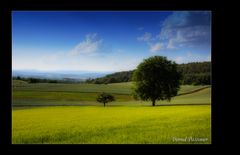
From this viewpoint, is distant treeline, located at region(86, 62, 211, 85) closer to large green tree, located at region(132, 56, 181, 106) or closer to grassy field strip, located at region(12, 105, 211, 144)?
large green tree, located at region(132, 56, 181, 106)

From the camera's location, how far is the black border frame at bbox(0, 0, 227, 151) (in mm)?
8141

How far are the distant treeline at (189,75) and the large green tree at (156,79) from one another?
0.41 ft

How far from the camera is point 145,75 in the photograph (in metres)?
9.13

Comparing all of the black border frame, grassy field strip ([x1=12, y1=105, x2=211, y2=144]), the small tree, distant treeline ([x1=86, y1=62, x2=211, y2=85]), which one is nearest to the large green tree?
distant treeline ([x1=86, y1=62, x2=211, y2=85])

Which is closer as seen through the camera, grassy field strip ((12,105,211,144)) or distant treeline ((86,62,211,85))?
grassy field strip ((12,105,211,144))

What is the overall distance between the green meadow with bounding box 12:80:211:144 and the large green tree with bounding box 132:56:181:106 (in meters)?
0.16

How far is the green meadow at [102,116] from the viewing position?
27.1ft
